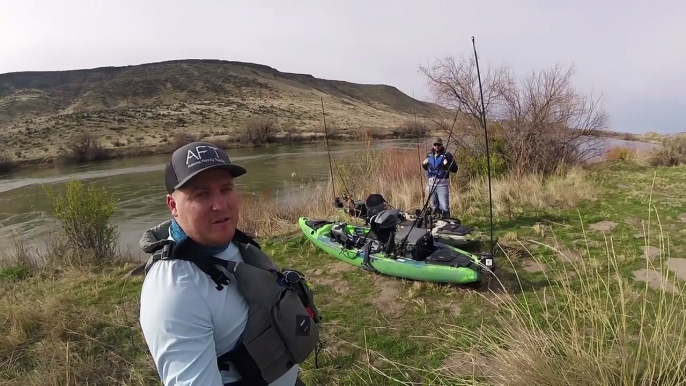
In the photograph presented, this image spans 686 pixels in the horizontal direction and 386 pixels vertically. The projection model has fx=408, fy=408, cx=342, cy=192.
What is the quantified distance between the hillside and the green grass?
9550mm

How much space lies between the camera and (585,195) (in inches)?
368

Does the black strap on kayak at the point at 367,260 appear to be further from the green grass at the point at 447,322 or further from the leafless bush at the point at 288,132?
the leafless bush at the point at 288,132

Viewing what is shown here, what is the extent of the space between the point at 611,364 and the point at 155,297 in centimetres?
227

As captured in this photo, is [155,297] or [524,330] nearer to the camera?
[155,297]

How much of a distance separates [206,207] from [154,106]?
68.1 meters

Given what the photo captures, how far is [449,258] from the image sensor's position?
17.7 ft

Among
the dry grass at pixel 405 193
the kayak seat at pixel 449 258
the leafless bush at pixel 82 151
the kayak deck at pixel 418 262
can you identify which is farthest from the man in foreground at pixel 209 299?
the leafless bush at pixel 82 151

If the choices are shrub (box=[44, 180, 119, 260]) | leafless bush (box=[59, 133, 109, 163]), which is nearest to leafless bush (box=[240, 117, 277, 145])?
leafless bush (box=[59, 133, 109, 163])

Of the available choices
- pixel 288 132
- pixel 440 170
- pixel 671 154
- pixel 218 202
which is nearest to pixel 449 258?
pixel 440 170

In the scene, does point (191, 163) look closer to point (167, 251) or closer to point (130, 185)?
point (167, 251)

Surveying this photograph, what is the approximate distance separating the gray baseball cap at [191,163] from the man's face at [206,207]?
0.03 m

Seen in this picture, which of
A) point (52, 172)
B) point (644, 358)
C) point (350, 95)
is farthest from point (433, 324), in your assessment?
point (350, 95)

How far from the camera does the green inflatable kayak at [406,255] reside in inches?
204

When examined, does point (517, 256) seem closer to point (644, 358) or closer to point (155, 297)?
point (644, 358)
